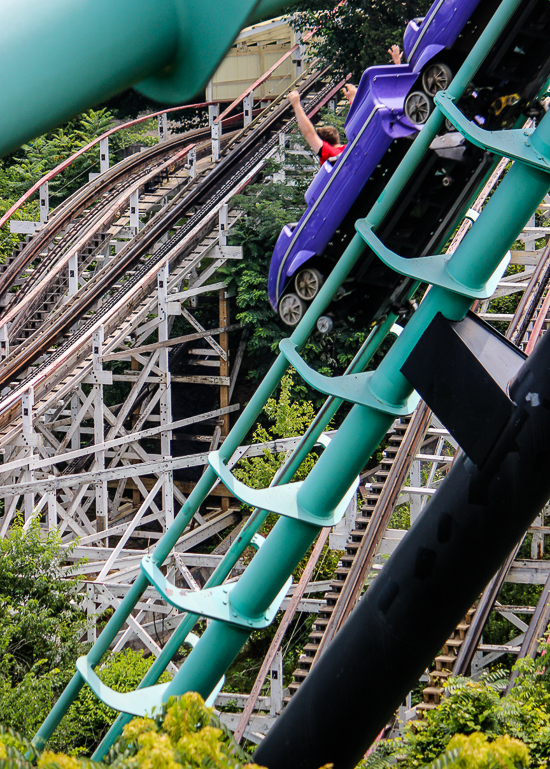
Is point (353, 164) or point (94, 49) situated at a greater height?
point (94, 49)

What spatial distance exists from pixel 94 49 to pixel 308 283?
3.03 m

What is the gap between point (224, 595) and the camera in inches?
122

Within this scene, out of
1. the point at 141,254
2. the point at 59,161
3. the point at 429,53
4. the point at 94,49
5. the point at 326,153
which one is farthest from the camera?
the point at 59,161

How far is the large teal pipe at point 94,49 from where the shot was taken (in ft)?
2.08

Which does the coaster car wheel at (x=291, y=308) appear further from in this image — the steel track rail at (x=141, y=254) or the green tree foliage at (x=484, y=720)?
the steel track rail at (x=141, y=254)

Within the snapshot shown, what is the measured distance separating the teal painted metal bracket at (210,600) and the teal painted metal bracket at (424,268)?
4.32 feet

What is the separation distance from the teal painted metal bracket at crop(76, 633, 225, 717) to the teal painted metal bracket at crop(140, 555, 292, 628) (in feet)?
1.39

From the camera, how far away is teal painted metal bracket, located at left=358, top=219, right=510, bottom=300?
2.62 meters

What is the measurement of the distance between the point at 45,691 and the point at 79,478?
3.00 meters

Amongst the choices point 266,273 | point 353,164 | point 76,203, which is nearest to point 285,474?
point 353,164

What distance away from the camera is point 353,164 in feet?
10.8

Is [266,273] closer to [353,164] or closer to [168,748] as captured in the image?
[353,164]

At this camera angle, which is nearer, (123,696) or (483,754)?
(483,754)

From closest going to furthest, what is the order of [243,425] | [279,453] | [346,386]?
[346,386]
[243,425]
[279,453]
